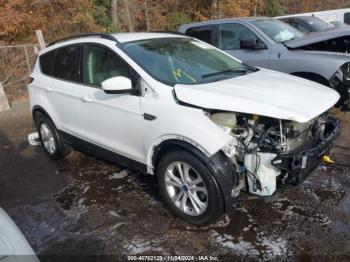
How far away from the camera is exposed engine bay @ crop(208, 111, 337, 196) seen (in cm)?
337

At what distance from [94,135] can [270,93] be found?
2.20m

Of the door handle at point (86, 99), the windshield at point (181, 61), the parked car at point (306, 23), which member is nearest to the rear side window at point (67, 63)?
the door handle at point (86, 99)

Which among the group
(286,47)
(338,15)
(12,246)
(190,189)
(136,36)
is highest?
(136,36)

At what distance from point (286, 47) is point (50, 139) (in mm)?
4296

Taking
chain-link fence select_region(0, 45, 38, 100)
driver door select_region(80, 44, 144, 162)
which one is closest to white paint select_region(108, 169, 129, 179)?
driver door select_region(80, 44, 144, 162)

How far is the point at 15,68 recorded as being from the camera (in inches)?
466

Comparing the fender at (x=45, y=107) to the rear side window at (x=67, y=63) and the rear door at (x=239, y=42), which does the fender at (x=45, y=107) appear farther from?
the rear door at (x=239, y=42)

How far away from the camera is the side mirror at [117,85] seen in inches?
148

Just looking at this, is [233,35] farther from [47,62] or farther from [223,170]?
[223,170]

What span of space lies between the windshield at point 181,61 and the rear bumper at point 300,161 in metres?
1.15

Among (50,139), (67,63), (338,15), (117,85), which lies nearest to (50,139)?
(50,139)

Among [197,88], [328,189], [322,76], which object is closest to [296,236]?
[328,189]

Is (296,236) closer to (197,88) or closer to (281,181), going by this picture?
(281,181)

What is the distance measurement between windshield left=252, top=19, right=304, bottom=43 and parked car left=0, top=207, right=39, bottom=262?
5912mm
